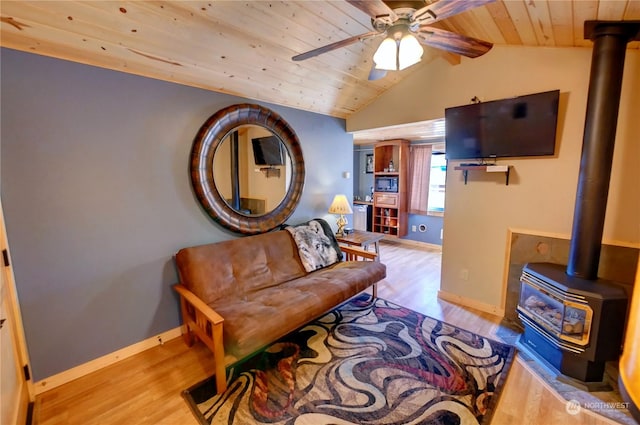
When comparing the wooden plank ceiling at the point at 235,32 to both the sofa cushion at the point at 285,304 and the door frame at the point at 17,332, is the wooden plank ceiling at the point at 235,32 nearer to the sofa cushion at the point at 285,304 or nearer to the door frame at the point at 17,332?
the door frame at the point at 17,332

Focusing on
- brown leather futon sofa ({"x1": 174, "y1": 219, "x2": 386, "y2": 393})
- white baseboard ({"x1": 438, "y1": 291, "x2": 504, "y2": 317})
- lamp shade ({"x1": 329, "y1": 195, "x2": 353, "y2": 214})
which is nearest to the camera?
brown leather futon sofa ({"x1": 174, "y1": 219, "x2": 386, "y2": 393})

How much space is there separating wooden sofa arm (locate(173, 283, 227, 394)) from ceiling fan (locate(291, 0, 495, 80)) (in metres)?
1.82

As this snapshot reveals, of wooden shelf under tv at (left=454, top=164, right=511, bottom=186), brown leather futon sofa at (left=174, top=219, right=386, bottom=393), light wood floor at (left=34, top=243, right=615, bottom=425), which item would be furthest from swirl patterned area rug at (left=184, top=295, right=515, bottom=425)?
wooden shelf under tv at (left=454, top=164, right=511, bottom=186)

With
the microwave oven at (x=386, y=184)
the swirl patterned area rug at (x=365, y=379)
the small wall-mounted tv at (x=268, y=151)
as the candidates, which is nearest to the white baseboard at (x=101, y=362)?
the swirl patterned area rug at (x=365, y=379)

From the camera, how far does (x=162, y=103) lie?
228 cm

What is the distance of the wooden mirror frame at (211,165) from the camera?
250cm

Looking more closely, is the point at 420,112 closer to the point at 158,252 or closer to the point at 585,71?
the point at 585,71

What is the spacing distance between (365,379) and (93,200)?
234 cm

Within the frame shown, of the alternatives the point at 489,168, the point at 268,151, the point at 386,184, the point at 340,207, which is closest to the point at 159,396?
the point at 268,151

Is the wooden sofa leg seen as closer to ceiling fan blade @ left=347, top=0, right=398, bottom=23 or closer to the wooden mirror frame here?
the wooden mirror frame

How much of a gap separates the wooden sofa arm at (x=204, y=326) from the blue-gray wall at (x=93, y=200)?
0.72ft

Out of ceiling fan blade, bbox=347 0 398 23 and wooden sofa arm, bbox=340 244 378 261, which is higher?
ceiling fan blade, bbox=347 0 398 23

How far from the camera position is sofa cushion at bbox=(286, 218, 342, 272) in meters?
3.00

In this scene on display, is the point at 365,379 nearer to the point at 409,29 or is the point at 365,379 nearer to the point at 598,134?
the point at 409,29
